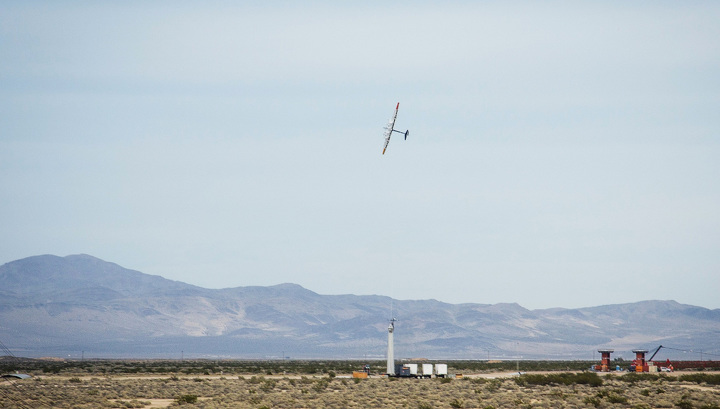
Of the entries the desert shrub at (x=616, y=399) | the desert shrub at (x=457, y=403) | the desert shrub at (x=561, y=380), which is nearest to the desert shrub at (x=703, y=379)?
the desert shrub at (x=561, y=380)

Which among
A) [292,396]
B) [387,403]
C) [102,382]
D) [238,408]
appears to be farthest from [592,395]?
[102,382]

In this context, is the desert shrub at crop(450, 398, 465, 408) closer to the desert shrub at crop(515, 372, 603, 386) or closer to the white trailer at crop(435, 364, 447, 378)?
the desert shrub at crop(515, 372, 603, 386)

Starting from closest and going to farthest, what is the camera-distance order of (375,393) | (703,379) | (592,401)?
(592,401) < (375,393) < (703,379)

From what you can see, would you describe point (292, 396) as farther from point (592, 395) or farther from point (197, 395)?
point (592, 395)

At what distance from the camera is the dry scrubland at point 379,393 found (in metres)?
52.0

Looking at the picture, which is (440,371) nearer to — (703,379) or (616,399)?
(703,379)

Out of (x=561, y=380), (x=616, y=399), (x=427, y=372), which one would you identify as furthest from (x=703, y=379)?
(x=427, y=372)

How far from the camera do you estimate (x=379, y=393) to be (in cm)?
5809

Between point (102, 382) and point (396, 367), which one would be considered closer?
point (102, 382)

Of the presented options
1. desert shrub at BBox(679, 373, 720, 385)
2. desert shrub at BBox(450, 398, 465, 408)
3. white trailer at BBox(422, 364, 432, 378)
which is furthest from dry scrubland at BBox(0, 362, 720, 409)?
white trailer at BBox(422, 364, 432, 378)

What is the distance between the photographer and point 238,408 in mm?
48375

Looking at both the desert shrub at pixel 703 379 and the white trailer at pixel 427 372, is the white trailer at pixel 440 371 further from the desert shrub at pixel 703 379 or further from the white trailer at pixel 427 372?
the desert shrub at pixel 703 379

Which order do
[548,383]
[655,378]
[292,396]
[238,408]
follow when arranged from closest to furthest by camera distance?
[238,408], [292,396], [548,383], [655,378]

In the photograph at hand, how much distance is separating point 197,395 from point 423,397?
15634 mm
